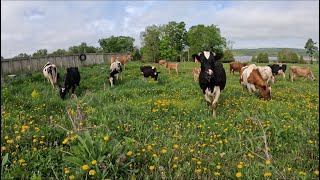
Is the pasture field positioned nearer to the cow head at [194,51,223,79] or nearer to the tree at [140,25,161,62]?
the cow head at [194,51,223,79]

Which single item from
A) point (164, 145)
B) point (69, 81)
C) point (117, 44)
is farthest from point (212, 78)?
point (117, 44)

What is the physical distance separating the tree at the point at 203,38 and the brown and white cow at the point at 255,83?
6307 cm

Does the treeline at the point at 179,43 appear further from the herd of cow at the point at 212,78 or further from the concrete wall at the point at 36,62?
the herd of cow at the point at 212,78

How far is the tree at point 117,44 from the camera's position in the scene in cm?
9338

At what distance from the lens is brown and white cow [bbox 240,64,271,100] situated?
1146 centimetres

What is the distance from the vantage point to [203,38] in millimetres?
78562

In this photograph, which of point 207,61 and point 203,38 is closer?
point 207,61

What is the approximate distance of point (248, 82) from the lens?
1291cm

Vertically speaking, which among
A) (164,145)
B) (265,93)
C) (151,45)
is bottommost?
(164,145)

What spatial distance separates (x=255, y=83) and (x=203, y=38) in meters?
67.9

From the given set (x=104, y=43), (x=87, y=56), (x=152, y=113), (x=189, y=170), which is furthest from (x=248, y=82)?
(x=104, y=43)

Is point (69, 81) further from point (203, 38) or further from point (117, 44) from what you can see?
point (117, 44)

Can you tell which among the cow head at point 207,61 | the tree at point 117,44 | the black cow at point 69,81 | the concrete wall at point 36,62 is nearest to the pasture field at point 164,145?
the cow head at point 207,61

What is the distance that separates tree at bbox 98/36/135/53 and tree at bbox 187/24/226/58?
856 inches
